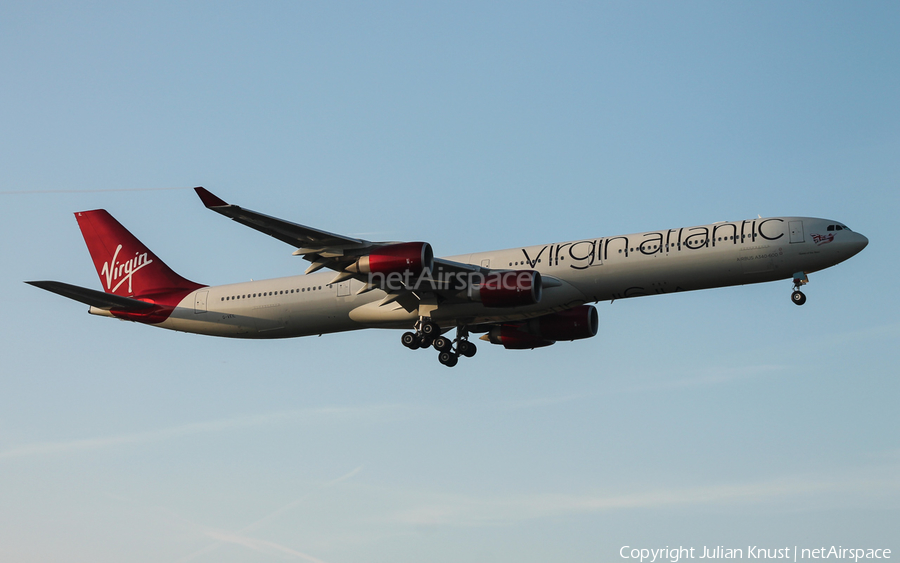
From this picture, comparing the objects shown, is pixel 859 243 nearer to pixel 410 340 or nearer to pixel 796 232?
pixel 796 232

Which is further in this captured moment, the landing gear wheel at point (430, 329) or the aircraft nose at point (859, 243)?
the landing gear wheel at point (430, 329)

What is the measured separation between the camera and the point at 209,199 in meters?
32.3

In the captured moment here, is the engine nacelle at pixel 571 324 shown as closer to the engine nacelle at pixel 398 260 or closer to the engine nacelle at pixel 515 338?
the engine nacelle at pixel 515 338

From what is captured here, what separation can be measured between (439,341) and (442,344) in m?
0.23

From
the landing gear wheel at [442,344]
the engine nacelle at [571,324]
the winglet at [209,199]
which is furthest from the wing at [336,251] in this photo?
the engine nacelle at [571,324]

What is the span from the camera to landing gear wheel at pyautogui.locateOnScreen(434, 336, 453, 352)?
41.2m

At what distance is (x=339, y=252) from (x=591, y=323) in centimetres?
1267

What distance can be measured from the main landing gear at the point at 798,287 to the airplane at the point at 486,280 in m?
0.04

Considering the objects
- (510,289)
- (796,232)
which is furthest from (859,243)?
(510,289)

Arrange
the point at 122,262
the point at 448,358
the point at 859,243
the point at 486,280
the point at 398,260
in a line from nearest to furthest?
the point at 398,260 → the point at 859,243 → the point at 486,280 → the point at 448,358 → the point at 122,262

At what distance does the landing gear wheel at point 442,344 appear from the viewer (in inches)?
1620

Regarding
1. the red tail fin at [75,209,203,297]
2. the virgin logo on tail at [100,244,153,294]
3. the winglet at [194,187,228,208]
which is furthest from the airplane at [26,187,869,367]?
the virgin logo on tail at [100,244,153,294]

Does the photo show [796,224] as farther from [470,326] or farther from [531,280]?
[470,326]

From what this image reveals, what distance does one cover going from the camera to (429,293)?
38719 mm
